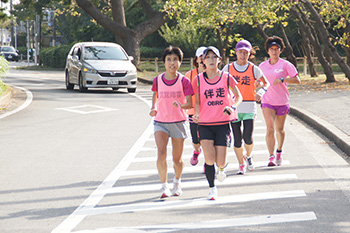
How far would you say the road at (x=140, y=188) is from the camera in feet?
18.3

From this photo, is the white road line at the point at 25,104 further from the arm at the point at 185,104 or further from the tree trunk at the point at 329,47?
the tree trunk at the point at 329,47

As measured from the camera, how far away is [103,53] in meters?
22.9

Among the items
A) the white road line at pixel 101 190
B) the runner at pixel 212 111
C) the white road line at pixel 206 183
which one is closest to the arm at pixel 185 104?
the runner at pixel 212 111

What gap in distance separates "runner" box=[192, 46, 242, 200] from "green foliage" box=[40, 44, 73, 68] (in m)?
40.2

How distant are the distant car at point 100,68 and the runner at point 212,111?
15.1m

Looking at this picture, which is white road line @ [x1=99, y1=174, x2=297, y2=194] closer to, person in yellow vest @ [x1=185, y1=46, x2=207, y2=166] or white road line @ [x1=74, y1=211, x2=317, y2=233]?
person in yellow vest @ [x1=185, y1=46, x2=207, y2=166]

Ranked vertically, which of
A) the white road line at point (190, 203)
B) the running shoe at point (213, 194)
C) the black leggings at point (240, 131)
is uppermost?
the black leggings at point (240, 131)

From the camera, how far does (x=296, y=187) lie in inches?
279

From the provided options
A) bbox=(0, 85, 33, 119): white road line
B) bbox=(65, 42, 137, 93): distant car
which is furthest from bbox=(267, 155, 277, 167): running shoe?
bbox=(65, 42, 137, 93): distant car

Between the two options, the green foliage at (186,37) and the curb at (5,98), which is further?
the green foliage at (186,37)

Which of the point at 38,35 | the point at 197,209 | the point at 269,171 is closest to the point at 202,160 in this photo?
the point at 269,171

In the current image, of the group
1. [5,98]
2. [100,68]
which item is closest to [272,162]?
[5,98]

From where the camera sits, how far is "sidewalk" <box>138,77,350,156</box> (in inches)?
425

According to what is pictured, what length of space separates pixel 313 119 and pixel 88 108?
631 centimetres
